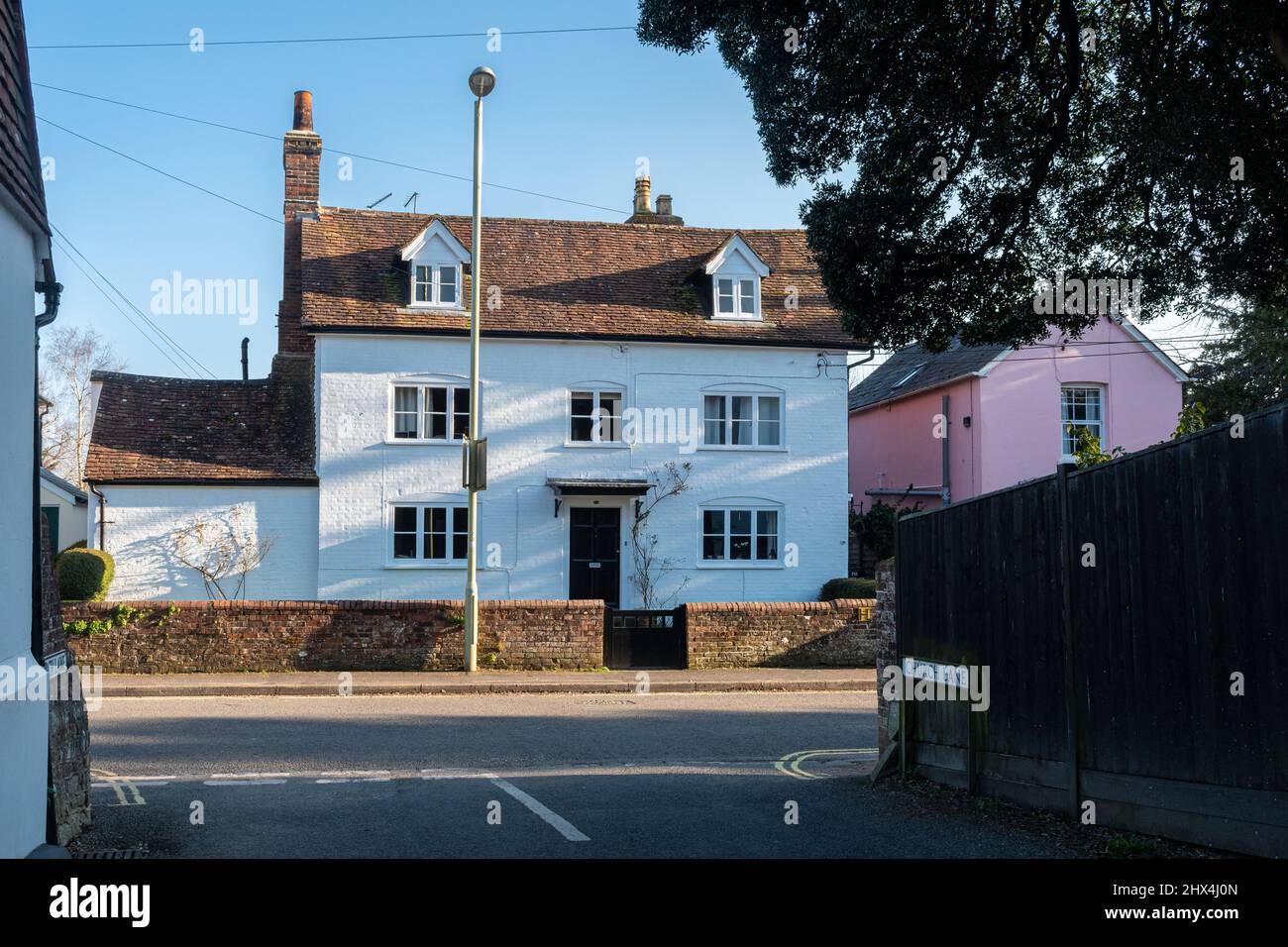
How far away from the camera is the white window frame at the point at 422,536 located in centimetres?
2711

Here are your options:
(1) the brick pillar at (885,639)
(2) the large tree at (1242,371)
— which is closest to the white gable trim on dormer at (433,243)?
(1) the brick pillar at (885,639)

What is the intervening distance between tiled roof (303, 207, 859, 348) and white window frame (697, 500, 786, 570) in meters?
3.84

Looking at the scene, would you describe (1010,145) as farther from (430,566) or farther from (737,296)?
(430,566)

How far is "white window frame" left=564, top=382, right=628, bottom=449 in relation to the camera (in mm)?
27969

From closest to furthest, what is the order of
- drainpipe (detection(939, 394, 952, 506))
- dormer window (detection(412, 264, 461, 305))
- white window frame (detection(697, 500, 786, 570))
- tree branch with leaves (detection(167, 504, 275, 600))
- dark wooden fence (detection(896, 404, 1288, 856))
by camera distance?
dark wooden fence (detection(896, 404, 1288, 856)) → tree branch with leaves (detection(167, 504, 275, 600)) → dormer window (detection(412, 264, 461, 305)) → white window frame (detection(697, 500, 786, 570)) → drainpipe (detection(939, 394, 952, 506))

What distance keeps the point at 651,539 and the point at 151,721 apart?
48.7 feet

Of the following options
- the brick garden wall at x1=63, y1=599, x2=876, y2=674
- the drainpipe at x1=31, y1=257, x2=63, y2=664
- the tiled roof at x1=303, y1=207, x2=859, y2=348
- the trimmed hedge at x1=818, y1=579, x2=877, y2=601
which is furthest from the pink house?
the drainpipe at x1=31, y1=257, x2=63, y2=664

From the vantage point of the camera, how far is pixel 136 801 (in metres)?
9.50

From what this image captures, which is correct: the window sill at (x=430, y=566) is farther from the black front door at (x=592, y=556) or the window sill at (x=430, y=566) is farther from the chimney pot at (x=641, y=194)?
the chimney pot at (x=641, y=194)

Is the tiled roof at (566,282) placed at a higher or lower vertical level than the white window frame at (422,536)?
higher

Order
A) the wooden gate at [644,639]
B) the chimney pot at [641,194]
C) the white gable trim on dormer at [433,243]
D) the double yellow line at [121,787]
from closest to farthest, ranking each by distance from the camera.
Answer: the double yellow line at [121,787]
the wooden gate at [644,639]
the white gable trim on dormer at [433,243]
the chimney pot at [641,194]

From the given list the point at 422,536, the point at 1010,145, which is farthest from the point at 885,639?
the point at 422,536

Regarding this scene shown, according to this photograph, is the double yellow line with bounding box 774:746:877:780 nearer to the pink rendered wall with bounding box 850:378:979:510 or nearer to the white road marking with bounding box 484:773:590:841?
the white road marking with bounding box 484:773:590:841
